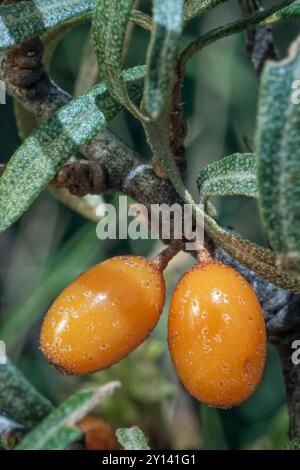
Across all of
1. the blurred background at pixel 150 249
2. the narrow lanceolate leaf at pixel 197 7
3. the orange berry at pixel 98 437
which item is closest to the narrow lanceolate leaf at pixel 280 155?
the narrow lanceolate leaf at pixel 197 7

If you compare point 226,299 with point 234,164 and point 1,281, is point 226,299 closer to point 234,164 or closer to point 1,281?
point 234,164

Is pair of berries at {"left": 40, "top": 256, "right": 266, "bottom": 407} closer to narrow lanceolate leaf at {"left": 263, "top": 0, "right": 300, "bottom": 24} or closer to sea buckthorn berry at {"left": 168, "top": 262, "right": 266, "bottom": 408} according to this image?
sea buckthorn berry at {"left": 168, "top": 262, "right": 266, "bottom": 408}

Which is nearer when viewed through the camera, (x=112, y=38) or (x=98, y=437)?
(x=112, y=38)

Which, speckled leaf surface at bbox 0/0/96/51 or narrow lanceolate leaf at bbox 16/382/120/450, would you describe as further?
speckled leaf surface at bbox 0/0/96/51

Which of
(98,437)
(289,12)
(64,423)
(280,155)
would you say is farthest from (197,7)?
(98,437)

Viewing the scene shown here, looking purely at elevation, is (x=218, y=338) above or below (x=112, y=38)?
below

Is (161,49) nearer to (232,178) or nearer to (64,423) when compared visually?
(232,178)

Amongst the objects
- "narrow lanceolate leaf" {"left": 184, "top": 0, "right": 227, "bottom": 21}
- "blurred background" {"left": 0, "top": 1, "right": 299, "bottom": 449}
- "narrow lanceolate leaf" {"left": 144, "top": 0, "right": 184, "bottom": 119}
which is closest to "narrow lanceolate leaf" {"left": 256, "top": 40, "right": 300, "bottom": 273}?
"narrow lanceolate leaf" {"left": 144, "top": 0, "right": 184, "bottom": 119}
